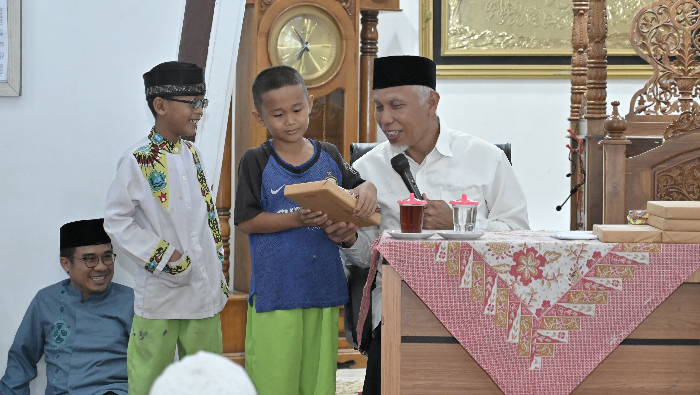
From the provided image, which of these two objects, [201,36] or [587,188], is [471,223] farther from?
[587,188]

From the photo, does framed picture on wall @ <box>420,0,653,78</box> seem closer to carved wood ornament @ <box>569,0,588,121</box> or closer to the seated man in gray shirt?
carved wood ornament @ <box>569,0,588,121</box>

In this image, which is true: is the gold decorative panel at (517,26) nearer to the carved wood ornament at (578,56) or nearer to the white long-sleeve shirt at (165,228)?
the carved wood ornament at (578,56)

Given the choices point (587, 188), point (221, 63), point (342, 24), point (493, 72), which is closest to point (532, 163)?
point (493, 72)

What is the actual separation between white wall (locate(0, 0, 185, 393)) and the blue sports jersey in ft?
3.09

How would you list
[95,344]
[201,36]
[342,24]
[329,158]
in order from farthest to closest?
[342,24] → [201,36] → [95,344] → [329,158]

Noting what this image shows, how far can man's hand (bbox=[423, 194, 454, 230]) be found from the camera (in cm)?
214

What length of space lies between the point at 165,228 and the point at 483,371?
43.1 inches

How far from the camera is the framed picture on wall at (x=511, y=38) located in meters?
4.62

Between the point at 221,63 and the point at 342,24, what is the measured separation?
0.83 meters

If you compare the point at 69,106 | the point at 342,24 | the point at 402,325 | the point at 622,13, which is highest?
the point at 622,13

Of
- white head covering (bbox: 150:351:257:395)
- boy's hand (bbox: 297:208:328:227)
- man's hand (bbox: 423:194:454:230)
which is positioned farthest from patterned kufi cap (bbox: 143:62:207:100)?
white head covering (bbox: 150:351:257:395)

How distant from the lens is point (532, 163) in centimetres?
480

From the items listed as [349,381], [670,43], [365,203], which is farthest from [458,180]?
[670,43]

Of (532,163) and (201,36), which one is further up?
(201,36)
